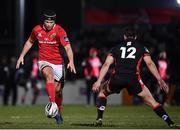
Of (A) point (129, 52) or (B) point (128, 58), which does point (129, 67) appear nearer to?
(B) point (128, 58)

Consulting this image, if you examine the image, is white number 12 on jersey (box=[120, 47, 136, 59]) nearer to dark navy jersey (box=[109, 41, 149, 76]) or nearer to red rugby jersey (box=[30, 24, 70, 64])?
dark navy jersey (box=[109, 41, 149, 76])

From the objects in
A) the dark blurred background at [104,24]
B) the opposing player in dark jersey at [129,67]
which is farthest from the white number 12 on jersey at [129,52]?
the dark blurred background at [104,24]

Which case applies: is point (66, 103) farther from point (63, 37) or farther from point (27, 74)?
point (63, 37)

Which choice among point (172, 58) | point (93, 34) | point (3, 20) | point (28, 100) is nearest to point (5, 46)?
point (3, 20)

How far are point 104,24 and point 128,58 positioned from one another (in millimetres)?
20452

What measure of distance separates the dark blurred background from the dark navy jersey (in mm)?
12841

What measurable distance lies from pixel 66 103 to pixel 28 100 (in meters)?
1.63

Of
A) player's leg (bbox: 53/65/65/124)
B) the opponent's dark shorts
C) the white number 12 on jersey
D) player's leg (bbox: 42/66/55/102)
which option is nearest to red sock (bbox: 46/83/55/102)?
player's leg (bbox: 42/66/55/102)

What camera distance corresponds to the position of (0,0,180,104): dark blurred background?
97.9ft

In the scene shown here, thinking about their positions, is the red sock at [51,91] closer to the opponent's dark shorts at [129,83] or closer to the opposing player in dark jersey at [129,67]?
the opposing player in dark jersey at [129,67]

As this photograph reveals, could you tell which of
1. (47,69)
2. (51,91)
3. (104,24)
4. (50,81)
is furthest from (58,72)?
(104,24)

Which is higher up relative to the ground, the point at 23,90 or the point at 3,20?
the point at 3,20

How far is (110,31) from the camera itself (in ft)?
112

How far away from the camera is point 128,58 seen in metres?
14.4
